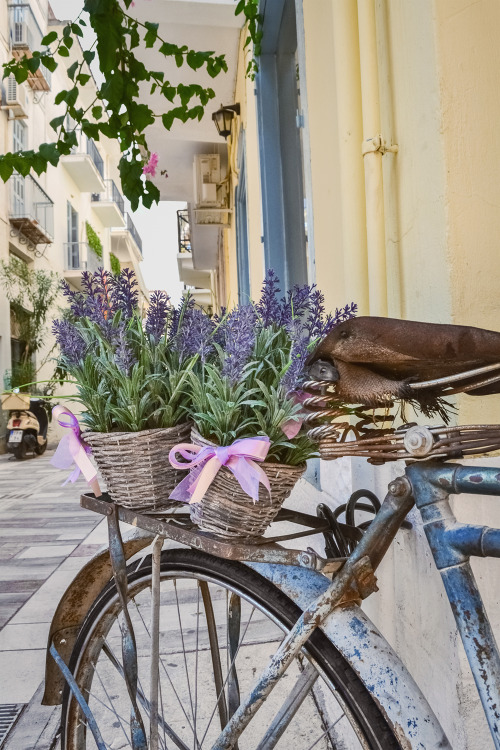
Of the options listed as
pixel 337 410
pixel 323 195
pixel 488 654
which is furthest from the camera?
pixel 323 195

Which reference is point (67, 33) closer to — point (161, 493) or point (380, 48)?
point (380, 48)

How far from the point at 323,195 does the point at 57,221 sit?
60.8 ft

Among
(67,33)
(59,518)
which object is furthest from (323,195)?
(59,518)

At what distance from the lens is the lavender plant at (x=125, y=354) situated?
109 centimetres

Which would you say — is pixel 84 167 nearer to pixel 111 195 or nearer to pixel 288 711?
pixel 111 195

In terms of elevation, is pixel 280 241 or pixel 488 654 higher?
pixel 280 241

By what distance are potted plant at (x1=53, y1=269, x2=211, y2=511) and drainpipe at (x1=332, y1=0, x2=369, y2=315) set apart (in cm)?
71

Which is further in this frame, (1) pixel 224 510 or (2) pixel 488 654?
(1) pixel 224 510

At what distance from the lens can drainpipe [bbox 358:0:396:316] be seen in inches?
62.6

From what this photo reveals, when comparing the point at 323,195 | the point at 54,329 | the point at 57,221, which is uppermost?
the point at 57,221

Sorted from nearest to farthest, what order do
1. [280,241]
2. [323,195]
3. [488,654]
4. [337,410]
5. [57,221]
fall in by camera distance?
[488,654] → [337,410] → [323,195] → [280,241] → [57,221]

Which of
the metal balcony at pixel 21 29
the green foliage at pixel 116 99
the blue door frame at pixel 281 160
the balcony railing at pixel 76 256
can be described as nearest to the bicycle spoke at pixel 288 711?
the green foliage at pixel 116 99

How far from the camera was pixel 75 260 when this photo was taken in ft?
68.8

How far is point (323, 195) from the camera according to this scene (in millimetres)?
Answer: 2219
